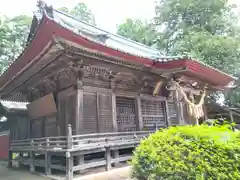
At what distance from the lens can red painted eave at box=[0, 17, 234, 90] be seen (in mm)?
4520

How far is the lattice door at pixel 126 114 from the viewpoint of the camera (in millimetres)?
7871

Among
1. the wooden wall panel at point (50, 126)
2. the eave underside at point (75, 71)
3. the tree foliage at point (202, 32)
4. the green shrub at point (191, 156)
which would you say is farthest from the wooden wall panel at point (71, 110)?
the tree foliage at point (202, 32)

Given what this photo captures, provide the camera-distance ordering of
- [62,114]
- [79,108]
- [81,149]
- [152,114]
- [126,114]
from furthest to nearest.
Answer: [152,114] < [126,114] < [62,114] < [79,108] < [81,149]

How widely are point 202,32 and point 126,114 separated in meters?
11.1

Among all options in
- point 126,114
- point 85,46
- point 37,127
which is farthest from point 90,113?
point 37,127

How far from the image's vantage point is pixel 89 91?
688 centimetres

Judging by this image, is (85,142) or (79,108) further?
(79,108)

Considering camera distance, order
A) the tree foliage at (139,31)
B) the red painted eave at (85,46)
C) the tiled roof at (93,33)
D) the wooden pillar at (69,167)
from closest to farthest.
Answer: the red painted eave at (85,46) → the wooden pillar at (69,167) → the tiled roof at (93,33) → the tree foliage at (139,31)

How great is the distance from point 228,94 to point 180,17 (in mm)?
8070

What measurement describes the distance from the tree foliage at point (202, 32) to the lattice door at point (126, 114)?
5.68 metres

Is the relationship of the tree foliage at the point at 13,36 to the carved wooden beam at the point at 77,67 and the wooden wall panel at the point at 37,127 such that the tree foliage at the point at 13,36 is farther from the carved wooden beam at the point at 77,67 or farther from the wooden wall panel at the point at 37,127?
the carved wooden beam at the point at 77,67

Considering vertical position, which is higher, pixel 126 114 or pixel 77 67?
pixel 77 67

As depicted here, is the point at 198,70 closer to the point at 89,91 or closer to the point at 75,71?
the point at 89,91

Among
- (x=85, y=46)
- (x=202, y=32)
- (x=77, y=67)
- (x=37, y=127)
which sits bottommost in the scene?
(x=37, y=127)
